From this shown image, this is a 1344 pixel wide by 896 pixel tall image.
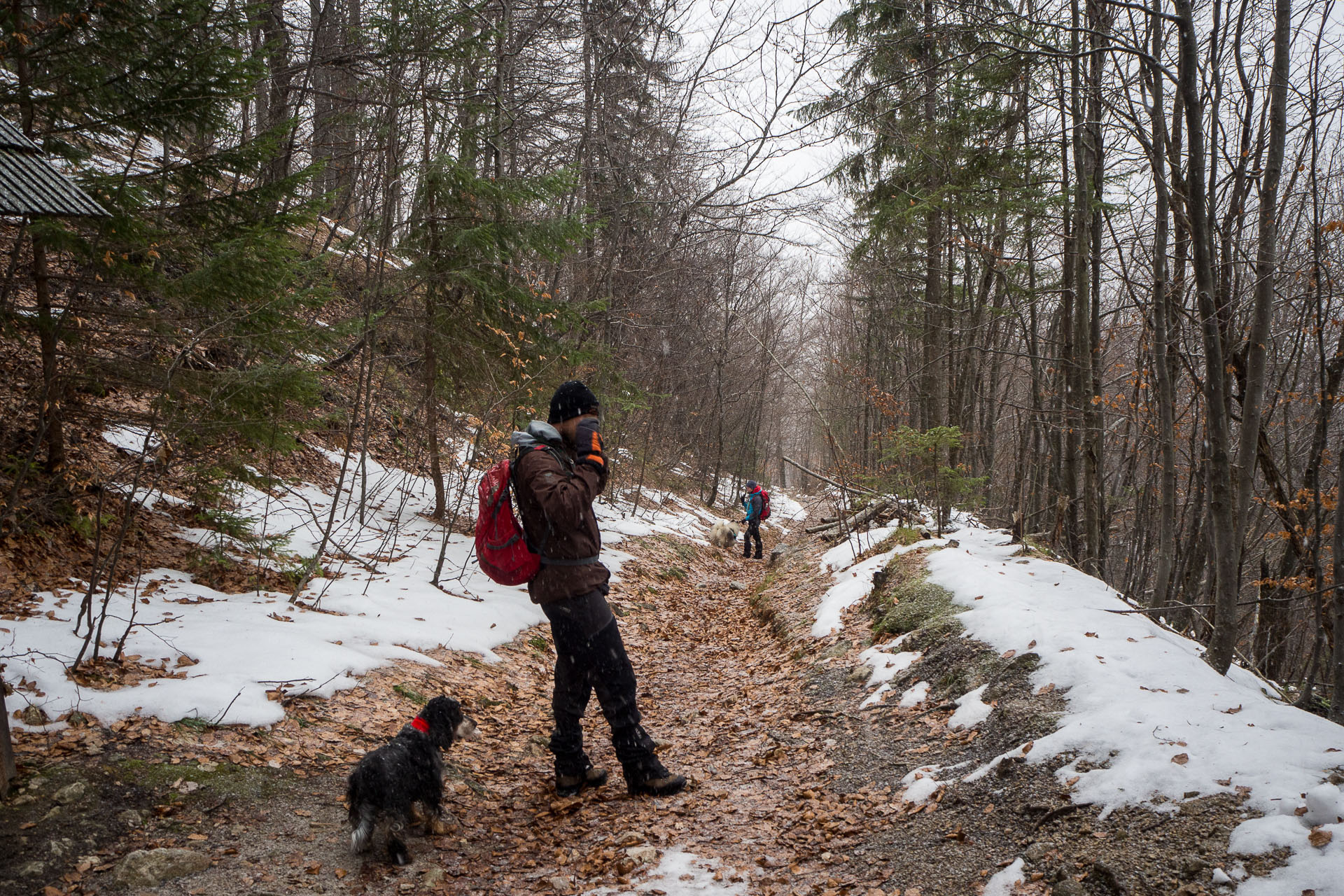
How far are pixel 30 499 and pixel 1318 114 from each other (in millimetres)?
11675

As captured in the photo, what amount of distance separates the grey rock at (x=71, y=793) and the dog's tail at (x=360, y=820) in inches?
53.8

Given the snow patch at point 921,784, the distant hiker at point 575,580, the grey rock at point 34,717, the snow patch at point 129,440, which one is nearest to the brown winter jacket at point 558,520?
the distant hiker at point 575,580

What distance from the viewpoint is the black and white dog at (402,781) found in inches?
140

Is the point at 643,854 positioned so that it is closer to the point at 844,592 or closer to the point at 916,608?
the point at 916,608

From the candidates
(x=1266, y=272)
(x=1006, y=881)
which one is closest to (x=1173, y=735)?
(x=1006, y=881)

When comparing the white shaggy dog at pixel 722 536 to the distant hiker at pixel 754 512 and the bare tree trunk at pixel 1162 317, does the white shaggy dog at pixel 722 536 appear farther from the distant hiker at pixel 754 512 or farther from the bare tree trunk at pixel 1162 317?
the bare tree trunk at pixel 1162 317

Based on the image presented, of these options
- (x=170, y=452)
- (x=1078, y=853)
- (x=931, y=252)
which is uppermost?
(x=931, y=252)

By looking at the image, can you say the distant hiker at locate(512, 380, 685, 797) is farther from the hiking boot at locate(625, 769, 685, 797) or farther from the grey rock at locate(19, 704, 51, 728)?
the grey rock at locate(19, 704, 51, 728)

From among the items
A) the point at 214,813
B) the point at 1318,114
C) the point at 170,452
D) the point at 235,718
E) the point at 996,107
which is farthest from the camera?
the point at 996,107

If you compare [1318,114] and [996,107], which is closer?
[1318,114]

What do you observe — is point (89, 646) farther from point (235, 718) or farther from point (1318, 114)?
point (1318, 114)

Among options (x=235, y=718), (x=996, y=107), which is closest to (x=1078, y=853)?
(x=235, y=718)

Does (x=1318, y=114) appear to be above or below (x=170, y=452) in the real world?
above

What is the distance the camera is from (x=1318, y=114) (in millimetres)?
6332
